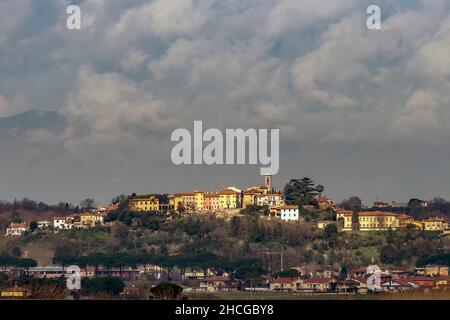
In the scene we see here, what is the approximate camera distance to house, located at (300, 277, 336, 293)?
402ft

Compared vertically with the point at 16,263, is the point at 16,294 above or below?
below

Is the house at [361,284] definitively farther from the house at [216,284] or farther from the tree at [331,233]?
the tree at [331,233]

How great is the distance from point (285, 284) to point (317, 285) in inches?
190

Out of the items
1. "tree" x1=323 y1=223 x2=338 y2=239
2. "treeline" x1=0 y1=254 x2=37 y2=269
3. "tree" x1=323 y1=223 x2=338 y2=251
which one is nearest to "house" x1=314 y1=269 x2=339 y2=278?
"tree" x1=323 y1=223 x2=338 y2=251

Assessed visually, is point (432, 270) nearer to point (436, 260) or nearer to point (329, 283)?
point (436, 260)

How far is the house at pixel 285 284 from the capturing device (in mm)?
127450

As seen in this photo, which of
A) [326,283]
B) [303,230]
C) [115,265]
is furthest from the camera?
[303,230]

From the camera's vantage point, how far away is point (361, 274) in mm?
149000

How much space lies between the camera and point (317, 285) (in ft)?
422

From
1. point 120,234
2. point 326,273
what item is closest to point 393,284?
point 326,273

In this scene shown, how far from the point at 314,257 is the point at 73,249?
124ft
